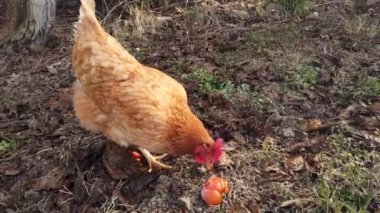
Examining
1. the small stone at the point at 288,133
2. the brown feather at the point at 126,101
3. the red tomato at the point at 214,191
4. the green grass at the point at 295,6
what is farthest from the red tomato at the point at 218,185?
the green grass at the point at 295,6

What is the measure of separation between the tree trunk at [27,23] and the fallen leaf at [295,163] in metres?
2.70

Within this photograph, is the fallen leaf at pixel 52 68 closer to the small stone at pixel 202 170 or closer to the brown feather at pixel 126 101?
the brown feather at pixel 126 101

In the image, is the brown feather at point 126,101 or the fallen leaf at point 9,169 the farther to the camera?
the fallen leaf at point 9,169

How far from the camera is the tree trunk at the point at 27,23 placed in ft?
15.0

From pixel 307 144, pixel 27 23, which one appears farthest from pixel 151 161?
pixel 27 23

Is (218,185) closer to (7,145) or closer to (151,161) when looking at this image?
(151,161)

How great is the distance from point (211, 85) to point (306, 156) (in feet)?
3.35

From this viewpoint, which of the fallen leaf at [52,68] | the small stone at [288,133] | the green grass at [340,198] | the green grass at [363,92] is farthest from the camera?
the fallen leaf at [52,68]

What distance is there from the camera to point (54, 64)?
14.7ft

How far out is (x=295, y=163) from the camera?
314 cm

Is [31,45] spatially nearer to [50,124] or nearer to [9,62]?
[9,62]

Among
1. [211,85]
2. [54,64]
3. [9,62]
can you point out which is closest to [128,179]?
[211,85]

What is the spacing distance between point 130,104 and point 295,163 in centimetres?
109

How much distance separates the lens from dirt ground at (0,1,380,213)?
3014mm
